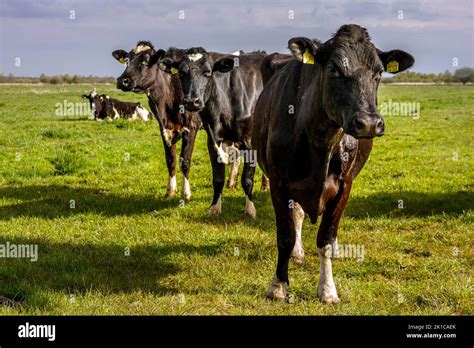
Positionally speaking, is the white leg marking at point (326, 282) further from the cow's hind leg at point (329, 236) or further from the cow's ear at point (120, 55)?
the cow's ear at point (120, 55)

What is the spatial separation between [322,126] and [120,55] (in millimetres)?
7810

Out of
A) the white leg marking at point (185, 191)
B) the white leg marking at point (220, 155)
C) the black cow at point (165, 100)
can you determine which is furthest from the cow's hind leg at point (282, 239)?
the black cow at point (165, 100)

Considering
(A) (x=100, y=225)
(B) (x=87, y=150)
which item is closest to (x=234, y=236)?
(A) (x=100, y=225)

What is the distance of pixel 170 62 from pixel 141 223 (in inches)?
114

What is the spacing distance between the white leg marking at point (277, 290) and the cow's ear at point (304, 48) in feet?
7.52

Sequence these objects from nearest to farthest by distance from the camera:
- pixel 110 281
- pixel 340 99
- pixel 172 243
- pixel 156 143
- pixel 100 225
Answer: pixel 340 99, pixel 110 281, pixel 172 243, pixel 100 225, pixel 156 143

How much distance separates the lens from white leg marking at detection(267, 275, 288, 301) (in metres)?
6.02

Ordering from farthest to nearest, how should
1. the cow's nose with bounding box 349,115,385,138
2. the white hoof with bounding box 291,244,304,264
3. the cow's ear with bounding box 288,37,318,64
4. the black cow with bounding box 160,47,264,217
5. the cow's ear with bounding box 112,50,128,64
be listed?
1. the cow's ear with bounding box 112,50,128,64
2. the black cow with bounding box 160,47,264,217
3. the white hoof with bounding box 291,244,304,264
4. the cow's ear with bounding box 288,37,318,64
5. the cow's nose with bounding box 349,115,385,138

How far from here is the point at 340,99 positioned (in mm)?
4887

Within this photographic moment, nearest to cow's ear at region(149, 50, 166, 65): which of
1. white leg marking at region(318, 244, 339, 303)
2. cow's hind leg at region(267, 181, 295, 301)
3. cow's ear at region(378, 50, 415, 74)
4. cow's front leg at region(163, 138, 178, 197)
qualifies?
cow's front leg at region(163, 138, 178, 197)

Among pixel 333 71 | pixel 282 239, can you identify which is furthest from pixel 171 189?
pixel 333 71

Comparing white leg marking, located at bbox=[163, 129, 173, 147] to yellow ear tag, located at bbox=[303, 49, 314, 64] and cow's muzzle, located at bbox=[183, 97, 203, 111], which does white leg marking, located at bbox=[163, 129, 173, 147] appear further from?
yellow ear tag, located at bbox=[303, 49, 314, 64]

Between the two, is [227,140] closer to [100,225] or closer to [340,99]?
[100,225]

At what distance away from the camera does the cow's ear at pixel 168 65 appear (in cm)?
1012
